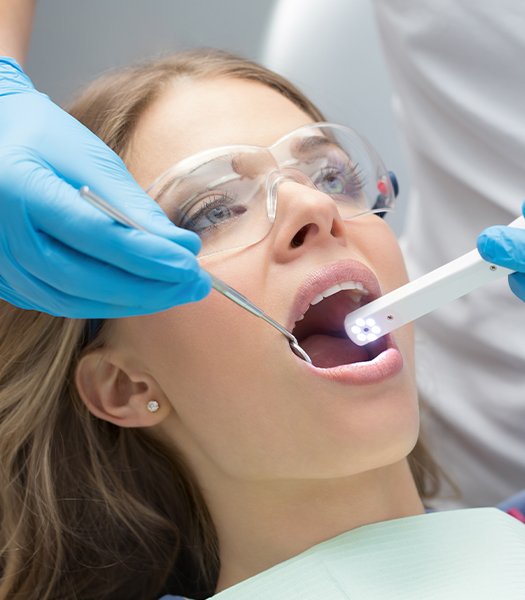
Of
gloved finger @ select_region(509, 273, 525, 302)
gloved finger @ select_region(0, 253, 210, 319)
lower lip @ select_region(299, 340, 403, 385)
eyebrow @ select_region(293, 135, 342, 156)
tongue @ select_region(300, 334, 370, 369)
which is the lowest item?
tongue @ select_region(300, 334, 370, 369)

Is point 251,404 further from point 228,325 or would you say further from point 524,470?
point 524,470

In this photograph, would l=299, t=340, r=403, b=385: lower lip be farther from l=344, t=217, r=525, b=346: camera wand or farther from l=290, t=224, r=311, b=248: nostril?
l=290, t=224, r=311, b=248: nostril

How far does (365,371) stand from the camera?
1381 millimetres

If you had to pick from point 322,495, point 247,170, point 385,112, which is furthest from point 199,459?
point 385,112

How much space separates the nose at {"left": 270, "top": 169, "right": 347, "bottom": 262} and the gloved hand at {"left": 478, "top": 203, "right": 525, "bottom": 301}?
22 cm

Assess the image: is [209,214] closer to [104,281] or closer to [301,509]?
[104,281]

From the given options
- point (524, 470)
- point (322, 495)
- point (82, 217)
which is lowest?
point (524, 470)

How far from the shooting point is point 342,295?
5.09 ft

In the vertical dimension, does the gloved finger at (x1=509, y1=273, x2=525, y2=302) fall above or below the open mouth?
above

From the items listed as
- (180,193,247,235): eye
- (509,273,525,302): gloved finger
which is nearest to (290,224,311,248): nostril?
(180,193,247,235): eye

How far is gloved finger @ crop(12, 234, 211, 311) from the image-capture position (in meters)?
1.18

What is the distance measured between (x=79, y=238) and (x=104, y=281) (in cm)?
6

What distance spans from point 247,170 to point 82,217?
1.27ft

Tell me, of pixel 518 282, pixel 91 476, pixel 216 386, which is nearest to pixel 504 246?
pixel 518 282
